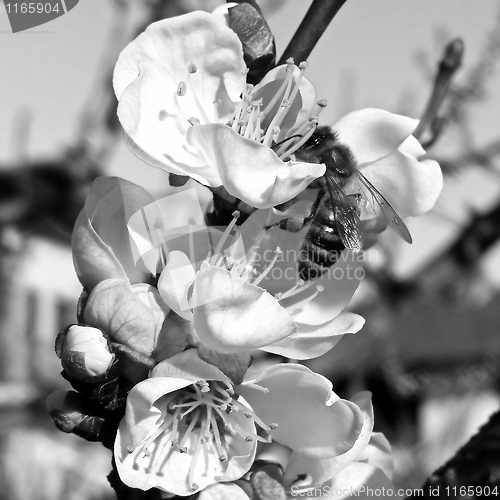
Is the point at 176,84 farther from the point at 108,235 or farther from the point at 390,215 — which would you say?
the point at 390,215

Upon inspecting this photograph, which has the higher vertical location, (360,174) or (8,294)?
(360,174)

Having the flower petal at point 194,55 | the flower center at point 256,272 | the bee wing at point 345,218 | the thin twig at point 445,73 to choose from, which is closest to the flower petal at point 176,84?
the flower petal at point 194,55

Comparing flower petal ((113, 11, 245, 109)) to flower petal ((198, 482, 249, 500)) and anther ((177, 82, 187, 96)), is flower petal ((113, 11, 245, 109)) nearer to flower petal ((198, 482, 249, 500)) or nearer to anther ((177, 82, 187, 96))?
anther ((177, 82, 187, 96))

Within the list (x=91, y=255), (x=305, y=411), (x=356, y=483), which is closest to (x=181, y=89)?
(x=91, y=255)

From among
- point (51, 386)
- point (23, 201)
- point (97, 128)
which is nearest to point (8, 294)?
point (51, 386)

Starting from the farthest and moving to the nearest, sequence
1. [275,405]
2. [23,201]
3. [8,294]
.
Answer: [8,294] → [23,201] → [275,405]

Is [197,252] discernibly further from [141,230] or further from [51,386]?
[51,386]
